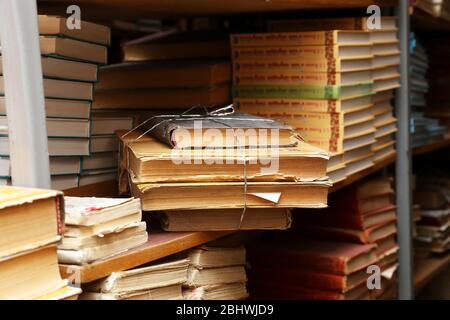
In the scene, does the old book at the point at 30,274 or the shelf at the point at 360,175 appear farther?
the shelf at the point at 360,175

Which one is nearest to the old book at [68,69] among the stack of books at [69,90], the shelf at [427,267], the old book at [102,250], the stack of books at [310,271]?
the stack of books at [69,90]

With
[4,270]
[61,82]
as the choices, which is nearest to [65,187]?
[61,82]

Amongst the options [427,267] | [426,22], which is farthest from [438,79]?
[427,267]

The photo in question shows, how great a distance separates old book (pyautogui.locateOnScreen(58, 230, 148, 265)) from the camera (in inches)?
40.9

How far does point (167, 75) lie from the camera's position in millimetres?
1709

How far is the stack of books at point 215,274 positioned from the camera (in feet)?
4.27

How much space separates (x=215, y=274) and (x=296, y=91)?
1.83ft

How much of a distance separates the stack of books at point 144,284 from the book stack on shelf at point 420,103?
1.47 m

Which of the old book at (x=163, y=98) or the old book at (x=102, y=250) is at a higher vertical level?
the old book at (x=163, y=98)

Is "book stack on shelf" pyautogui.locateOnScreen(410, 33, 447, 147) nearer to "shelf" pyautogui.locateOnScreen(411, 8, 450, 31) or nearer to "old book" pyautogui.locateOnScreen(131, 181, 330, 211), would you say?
"shelf" pyautogui.locateOnScreen(411, 8, 450, 31)

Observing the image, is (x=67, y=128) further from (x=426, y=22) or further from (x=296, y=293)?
(x=426, y=22)

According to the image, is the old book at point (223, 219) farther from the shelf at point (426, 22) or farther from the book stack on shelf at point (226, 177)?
the shelf at point (426, 22)

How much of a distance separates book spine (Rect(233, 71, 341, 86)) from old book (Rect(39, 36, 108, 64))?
438 millimetres

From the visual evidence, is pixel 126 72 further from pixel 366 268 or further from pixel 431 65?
pixel 431 65
